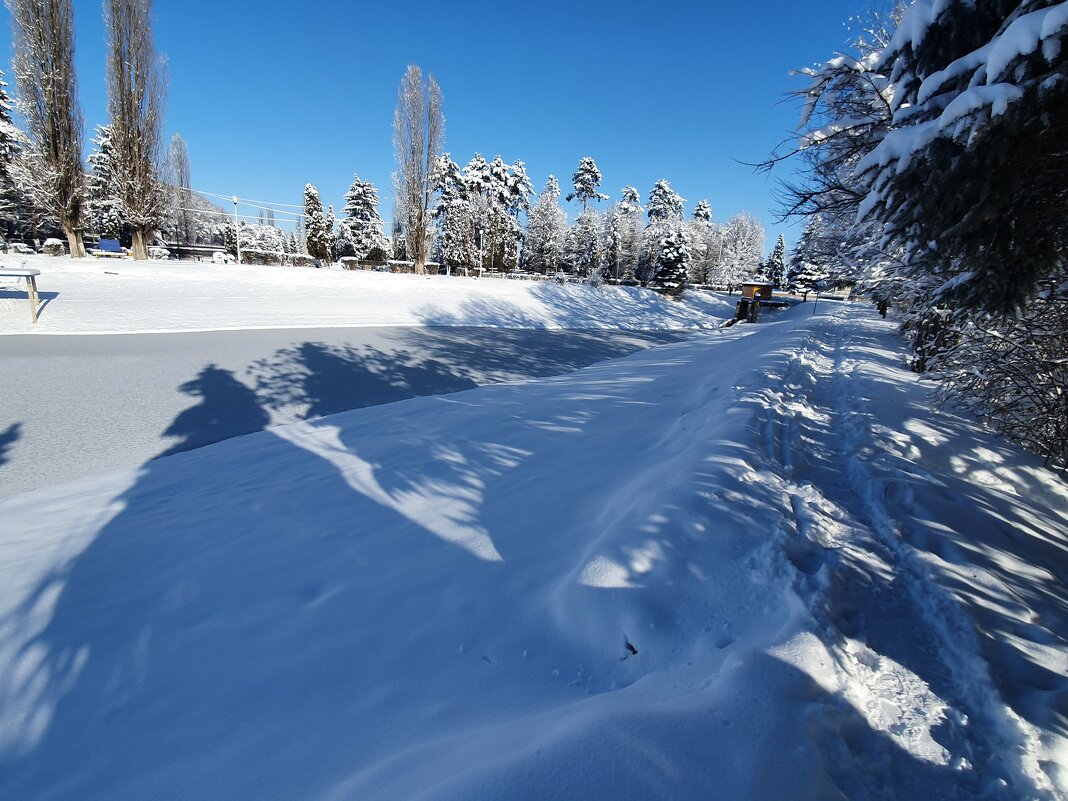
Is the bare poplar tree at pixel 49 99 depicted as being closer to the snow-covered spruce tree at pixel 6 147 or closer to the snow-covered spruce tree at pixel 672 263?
the snow-covered spruce tree at pixel 6 147

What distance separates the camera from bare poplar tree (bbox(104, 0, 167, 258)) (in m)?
19.6

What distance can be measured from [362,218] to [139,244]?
25.6 m

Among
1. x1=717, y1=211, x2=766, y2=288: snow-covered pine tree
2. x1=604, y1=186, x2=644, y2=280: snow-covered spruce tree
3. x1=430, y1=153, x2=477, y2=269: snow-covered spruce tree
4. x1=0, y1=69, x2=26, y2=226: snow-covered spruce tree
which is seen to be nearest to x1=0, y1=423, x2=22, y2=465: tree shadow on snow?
x1=0, y1=69, x2=26, y2=226: snow-covered spruce tree

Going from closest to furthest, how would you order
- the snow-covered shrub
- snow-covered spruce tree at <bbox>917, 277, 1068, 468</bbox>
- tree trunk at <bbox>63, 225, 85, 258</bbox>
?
1. snow-covered spruce tree at <bbox>917, 277, 1068, 468</bbox>
2. tree trunk at <bbox>63, 225, 85, 258</bbox>
3. the snow-covered shrub

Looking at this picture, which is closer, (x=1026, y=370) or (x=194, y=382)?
(x=1026, y=370)

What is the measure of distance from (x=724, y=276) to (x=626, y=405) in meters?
60.9

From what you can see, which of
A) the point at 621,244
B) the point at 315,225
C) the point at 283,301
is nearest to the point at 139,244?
the point at 283,301

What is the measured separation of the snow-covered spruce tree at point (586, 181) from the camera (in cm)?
5906

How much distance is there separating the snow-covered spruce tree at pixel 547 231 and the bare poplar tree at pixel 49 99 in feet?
109

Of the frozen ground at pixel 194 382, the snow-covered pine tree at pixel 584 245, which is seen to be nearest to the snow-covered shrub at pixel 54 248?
the frozen ground at pixel 194 382

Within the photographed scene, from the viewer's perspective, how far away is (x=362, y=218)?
45531 mm

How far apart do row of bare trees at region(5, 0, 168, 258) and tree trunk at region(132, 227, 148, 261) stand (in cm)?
12

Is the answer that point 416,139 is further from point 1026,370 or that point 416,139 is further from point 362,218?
point 1026,370

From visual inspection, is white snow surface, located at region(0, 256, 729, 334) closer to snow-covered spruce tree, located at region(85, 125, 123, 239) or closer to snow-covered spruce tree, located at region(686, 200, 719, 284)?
snow-covered spruce tree, located at region(85, 125, 123, 239)
